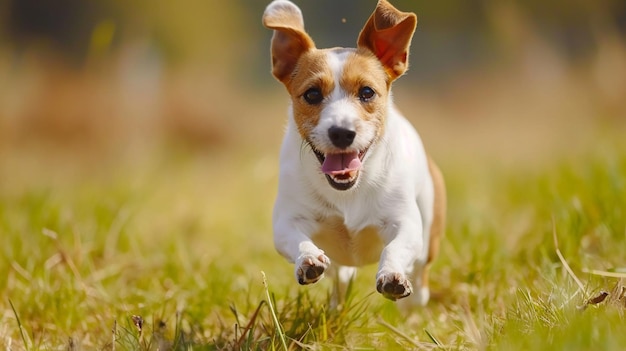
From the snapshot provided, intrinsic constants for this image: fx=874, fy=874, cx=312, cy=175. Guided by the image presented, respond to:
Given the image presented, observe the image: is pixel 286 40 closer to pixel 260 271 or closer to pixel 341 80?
pixel 341 80

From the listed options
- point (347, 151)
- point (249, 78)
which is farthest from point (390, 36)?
point (249, 78)

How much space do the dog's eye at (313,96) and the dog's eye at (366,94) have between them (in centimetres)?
17

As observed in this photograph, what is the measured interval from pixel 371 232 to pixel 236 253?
2.31 metres

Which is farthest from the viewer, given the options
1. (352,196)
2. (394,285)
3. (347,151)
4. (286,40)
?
(286,40)

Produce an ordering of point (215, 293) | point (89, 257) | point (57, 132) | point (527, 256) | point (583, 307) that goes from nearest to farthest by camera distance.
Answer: point (583, 307) → point (215, 293) → point (527, 256) → point (89, 257) → point (57, 132)

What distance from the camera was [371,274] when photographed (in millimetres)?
5094

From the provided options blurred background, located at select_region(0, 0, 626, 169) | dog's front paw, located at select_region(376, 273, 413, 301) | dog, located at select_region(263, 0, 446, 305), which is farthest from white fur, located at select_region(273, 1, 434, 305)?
blurred background, located at select_region(0, 0, 626, 169)

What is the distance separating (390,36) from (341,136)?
667 millimetres

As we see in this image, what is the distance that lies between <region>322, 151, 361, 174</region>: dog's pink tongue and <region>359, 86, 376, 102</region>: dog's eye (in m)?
0.26

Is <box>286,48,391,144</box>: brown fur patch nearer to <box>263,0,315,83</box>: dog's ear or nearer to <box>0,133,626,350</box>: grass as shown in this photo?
<box>263,0,315,83</box>: dog's ear

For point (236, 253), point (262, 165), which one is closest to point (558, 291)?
point (236, 253)

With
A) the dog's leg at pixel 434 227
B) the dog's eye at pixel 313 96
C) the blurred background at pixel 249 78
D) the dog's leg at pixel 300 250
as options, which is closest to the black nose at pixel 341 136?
the dog's eye at pixel 313 96

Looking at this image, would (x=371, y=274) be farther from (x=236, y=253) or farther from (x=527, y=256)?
(x=236, y=253)

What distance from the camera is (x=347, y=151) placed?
360 cm
